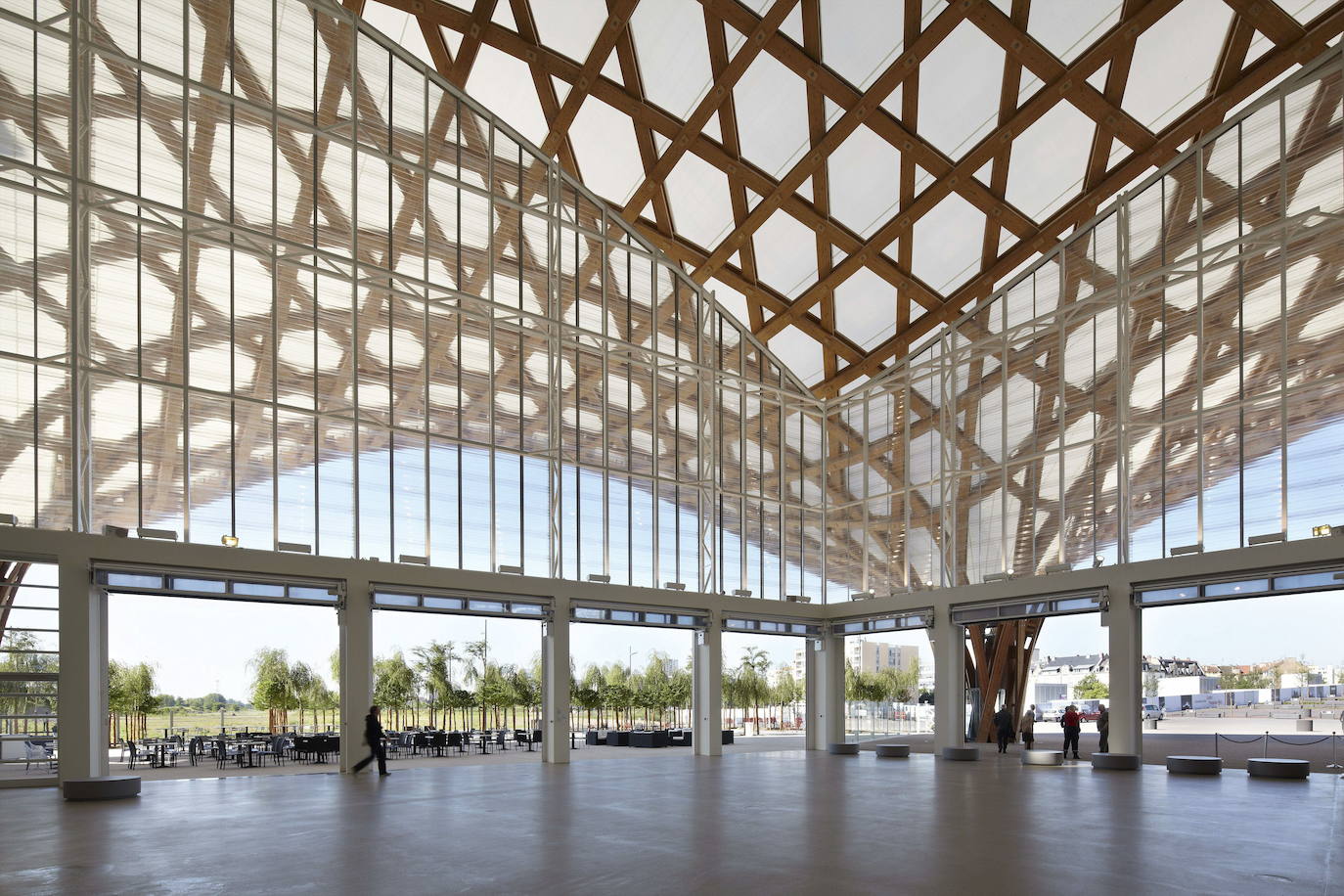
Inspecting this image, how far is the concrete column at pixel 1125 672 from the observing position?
24219 millimetres

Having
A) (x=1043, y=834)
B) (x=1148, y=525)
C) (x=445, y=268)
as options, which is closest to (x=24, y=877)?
(x=1043, y=834)

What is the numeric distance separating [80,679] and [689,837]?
1373cm

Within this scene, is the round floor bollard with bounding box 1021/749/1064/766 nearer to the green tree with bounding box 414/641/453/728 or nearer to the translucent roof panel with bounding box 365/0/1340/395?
the translucent roof panel with bounding box 365/0/1340/395

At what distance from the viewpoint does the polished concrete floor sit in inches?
361

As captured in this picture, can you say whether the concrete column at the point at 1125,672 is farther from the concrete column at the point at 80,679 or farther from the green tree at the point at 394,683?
the concrete column at the point at 80,679

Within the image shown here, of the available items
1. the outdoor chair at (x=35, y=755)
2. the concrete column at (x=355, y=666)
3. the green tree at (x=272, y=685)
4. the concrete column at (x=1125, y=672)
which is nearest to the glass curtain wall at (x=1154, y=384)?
the concrete column at (x=1125, y=672)

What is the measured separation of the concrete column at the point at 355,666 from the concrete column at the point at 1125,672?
1704cm

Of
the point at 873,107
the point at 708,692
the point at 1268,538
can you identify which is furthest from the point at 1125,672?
the point at 873,107

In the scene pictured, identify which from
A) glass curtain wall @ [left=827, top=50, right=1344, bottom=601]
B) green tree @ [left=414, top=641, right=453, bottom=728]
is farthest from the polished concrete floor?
green tree @ [left=414, top=641, right=453, bottom=728]

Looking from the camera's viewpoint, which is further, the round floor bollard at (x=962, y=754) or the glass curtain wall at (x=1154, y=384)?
the round floor bollard at (x=962, y=754)

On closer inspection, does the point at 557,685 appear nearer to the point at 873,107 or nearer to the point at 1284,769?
the point at 1284,769

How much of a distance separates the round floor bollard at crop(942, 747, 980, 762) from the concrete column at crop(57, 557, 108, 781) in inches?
762

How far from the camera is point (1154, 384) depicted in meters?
25.1

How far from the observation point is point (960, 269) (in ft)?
101
